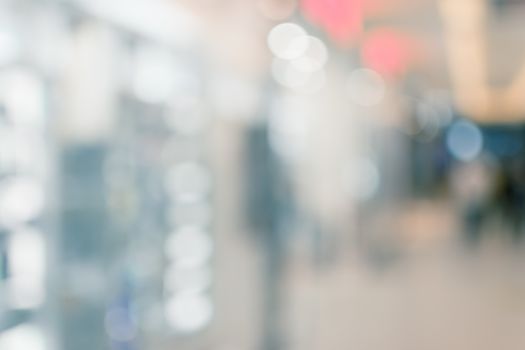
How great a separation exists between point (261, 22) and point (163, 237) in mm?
1284

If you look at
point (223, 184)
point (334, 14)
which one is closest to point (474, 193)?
point (223, 184)

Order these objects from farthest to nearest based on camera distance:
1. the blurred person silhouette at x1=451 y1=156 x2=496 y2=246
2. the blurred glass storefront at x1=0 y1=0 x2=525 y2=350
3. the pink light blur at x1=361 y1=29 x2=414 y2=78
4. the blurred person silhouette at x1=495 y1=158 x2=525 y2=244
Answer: the blurred person silhouette at x1=495 y1=158 x2=525 y2=244
the blurred person silhouette at x1=451 y1=156 x2=496 y2=246
the pink light blur at x1=361 y1=29 x2=414 y2=78
the blurred glass storefront at x1=0 y1=0 x2=525 y2=350

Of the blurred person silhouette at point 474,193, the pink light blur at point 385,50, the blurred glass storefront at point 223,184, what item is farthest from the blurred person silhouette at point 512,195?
the pink light blur at point 385,50

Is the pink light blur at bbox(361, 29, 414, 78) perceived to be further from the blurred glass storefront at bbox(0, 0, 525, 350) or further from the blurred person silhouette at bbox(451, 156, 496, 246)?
the blurred person silhouette at bbox(451, 156, 496, 246)

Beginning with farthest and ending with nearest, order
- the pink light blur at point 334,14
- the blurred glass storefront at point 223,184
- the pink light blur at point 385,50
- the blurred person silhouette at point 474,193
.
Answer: the blurred person silhouette at point 474,193, the pink light blur at point 385,50, the pink light blur at point 334,14, the blurred glass storefront at point 223,184

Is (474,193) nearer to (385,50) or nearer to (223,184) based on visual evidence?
(385,50)

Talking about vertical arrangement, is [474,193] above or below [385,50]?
below

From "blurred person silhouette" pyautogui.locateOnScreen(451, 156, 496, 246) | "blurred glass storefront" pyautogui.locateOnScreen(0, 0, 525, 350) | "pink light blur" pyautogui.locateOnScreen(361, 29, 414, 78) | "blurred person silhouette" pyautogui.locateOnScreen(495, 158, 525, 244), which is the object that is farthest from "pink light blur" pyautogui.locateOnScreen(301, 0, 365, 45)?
"blurred person silhouette" pyautogui.locateOnScreen(495, 158, 525, 244)

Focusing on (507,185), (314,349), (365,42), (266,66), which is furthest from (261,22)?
(507,185)

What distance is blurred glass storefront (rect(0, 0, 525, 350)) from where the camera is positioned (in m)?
2.32

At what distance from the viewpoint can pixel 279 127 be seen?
15.8ft

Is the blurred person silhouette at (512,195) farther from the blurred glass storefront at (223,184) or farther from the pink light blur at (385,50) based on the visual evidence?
the pink light blur at (385,50)

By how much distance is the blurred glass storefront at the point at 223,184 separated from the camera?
7.61 feet

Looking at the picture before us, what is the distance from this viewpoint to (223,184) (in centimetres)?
394
